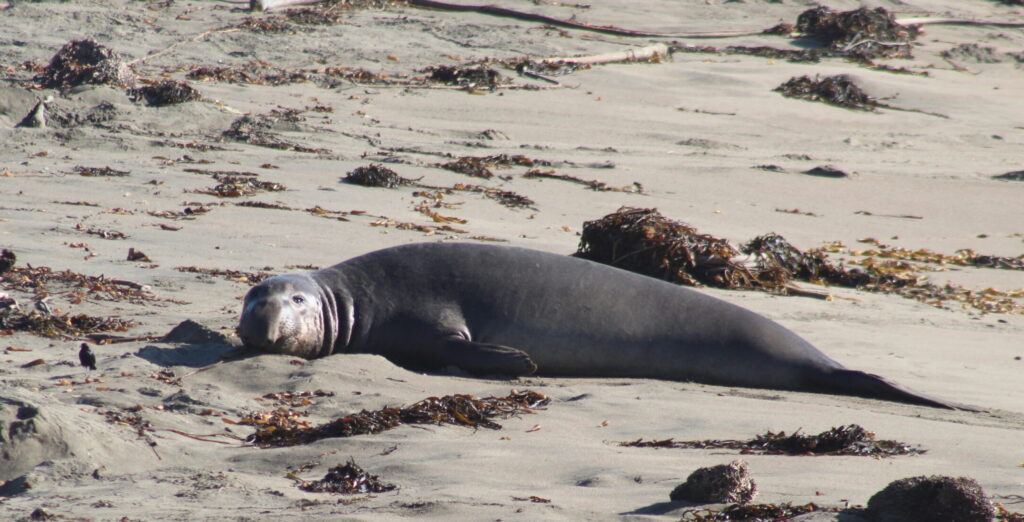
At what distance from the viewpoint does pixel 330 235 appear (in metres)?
6.66

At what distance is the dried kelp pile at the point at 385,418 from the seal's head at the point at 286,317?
0.76 meters

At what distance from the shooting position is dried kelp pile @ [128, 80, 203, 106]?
956cm

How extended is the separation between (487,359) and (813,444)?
1.56m

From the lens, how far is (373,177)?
8.02 metres

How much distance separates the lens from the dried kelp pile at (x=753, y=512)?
248 cm

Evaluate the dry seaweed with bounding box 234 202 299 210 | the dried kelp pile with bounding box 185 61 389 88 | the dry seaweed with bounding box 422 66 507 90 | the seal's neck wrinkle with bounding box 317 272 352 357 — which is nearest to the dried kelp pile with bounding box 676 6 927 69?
the dry seaweed with bounding box 422 66 507 90

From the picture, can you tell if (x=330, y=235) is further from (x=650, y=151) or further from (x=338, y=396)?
(x=650, y=151)

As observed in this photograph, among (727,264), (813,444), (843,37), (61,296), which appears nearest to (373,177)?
(727,264)

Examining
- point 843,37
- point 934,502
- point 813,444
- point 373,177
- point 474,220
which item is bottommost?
point 474,220

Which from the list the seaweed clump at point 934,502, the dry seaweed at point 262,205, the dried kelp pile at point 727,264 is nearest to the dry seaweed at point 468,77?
the dry seaweed at point 262,205

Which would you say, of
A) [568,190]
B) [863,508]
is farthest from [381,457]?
[568,190]

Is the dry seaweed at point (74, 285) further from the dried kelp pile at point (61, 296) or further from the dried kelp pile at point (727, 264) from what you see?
the dried kelp pile at point (727, 264)

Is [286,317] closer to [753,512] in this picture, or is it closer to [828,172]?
[753,512]

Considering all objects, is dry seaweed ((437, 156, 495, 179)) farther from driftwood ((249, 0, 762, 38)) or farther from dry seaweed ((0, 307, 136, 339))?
driftwood ((249, 0, 762, 38))
